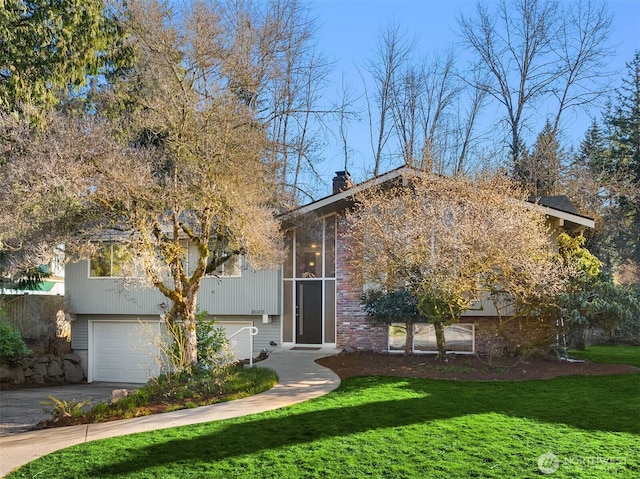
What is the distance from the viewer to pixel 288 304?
16.1 m

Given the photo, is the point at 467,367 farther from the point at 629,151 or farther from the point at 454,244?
the point at 629,151

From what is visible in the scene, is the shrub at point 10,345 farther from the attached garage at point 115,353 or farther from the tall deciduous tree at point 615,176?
the tall deciduous tree at point 615,176

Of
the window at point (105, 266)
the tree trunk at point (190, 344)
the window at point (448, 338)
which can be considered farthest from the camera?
the window at point (105, 266)

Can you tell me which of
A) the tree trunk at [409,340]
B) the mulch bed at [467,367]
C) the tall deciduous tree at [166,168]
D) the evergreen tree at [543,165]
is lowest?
the mulch bed at [467,367]

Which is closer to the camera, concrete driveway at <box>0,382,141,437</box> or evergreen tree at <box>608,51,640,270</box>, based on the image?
concrete driveway at <box>0,382,141,437</box>

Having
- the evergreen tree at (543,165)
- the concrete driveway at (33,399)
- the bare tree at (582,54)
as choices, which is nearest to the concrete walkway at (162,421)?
the concrete driveway at (33,399)

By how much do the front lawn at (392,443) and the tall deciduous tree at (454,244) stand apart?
9.35ft

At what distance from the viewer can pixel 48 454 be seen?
6258 millimetres

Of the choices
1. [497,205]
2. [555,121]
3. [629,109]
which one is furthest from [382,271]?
[629,109]

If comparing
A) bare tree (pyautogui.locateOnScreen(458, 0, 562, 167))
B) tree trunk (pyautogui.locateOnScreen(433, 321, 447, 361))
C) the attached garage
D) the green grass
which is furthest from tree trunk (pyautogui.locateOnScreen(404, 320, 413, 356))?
bare tree (pyautogui.locateOnScreen(458, 0, 562, 167))

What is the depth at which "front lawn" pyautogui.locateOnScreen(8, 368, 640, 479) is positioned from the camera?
5406mm

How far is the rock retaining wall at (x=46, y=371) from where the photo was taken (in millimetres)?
16031

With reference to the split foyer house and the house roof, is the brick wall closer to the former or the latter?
the split foyer house

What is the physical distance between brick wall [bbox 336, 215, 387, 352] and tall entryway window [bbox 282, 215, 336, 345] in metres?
0.22
